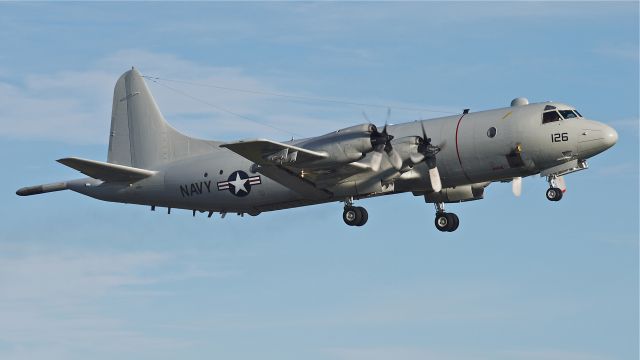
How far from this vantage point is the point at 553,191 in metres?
40.8

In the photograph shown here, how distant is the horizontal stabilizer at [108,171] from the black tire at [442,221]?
1053 centimetres

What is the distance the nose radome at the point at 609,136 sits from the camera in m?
40.6

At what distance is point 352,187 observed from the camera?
1681 inches

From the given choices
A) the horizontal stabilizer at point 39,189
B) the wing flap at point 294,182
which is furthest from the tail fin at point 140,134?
the wing flap at point 294,182

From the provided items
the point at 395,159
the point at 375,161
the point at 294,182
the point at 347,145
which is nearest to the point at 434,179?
the point at 395,159

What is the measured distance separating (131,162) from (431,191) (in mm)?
11684

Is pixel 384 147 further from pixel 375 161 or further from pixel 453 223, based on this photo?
pixel 453 223

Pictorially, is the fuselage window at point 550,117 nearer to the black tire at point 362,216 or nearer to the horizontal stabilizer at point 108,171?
the black tire at point 362,216

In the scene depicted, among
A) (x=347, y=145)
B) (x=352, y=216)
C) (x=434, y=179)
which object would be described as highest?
(x=347, y=145)

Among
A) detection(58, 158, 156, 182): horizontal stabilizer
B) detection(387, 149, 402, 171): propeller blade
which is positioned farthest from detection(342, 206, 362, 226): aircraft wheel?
detection(58, 158, 156, 182): horizontal stabilizer

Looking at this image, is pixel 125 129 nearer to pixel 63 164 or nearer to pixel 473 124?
pixel 63 164

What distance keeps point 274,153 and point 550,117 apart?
9082 millimetres

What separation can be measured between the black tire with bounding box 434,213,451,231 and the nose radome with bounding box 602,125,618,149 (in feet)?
22.7

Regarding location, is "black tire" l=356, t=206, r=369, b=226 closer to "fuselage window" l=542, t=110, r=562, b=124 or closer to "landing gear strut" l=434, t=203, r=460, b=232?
"landing gear strut" l=434, t=203, r=460, b=232
